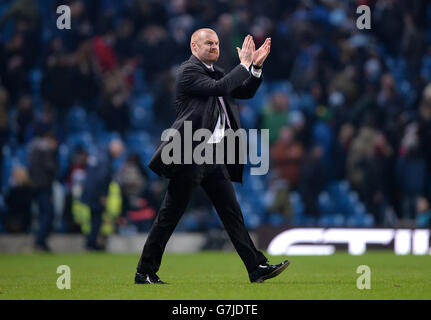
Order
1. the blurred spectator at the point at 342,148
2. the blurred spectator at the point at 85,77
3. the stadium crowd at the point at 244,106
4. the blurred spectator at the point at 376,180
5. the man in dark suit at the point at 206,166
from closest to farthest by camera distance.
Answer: the man in dark suit at the point at 206,166 → the blurred spectator at the point at 376,180 → the stadium crowd at the point at 244,106 → the blurred spectator at the point at 342,148 → the blurred spectator at the point at 85,77

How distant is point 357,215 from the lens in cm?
1833

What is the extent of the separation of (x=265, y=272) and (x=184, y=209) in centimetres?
97

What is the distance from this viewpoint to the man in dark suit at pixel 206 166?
339 inches

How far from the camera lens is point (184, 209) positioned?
872cm

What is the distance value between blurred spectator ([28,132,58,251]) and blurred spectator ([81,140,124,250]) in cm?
68

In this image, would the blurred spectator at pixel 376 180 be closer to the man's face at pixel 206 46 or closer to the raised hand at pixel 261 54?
the man's face at pixel 206 46

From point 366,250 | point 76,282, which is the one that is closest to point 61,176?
point 366,250

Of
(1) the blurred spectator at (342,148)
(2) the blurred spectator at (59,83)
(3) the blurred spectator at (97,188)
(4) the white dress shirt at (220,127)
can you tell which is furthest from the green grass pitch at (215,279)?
(2) the blurred spectator at (59,83)

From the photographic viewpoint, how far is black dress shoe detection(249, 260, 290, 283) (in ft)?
28.6

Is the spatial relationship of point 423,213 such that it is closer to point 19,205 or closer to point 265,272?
point 19,205

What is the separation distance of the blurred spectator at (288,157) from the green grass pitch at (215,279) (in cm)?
334

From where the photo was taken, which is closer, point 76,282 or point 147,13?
point 76,282

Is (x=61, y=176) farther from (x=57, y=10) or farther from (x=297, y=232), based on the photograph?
(x=297, y=232)
